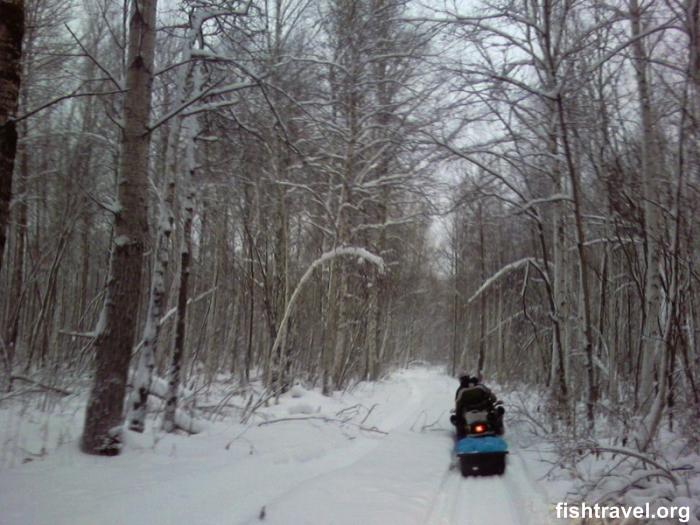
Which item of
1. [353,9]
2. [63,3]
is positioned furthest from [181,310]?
[63,3]

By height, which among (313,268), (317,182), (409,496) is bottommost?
(409,496)

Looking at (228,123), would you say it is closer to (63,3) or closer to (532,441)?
(532,441)

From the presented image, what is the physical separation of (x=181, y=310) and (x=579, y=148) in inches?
263

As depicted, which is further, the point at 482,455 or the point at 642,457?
the point at 482,455

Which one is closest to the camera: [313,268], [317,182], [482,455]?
[482,455]

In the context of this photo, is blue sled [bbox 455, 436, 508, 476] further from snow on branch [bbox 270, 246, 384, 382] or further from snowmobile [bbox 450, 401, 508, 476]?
snow on branch [bbox 270, 246, 384, 382]

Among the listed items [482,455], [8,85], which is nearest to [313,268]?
[482,455]

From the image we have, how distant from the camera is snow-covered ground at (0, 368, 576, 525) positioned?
12.2 ft

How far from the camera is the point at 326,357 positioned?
41.6 ft

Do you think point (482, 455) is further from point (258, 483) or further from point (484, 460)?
point (258, 483)

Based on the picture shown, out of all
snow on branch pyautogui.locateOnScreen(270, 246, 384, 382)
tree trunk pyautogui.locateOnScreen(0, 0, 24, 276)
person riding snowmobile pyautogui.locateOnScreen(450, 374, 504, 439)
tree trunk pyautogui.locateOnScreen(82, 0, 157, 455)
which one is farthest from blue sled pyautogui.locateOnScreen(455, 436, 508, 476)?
tree trunk pyautogui.locateOnScreen(0, 0, 24, 276)

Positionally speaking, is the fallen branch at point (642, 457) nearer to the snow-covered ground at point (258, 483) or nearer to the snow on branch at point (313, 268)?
the snow-covered ground at point (258, 483)

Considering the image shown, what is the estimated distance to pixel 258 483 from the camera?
4.91 metres

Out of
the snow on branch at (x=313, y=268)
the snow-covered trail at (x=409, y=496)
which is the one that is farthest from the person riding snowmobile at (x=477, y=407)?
the snow on branch at (x=313, y=268)
